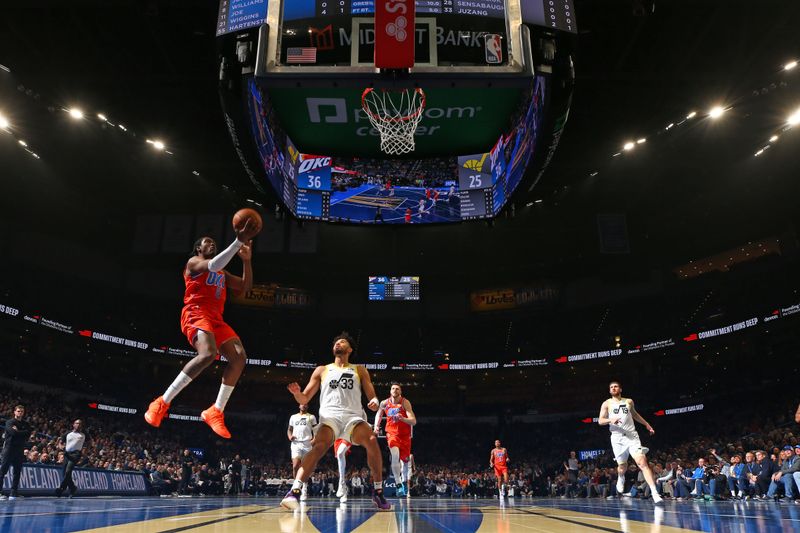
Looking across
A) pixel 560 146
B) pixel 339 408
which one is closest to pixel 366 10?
pixel 339 408

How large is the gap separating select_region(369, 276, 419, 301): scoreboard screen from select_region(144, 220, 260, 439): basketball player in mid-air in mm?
18834

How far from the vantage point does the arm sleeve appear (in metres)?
5.20

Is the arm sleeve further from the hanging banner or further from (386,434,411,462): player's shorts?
the hanging banner

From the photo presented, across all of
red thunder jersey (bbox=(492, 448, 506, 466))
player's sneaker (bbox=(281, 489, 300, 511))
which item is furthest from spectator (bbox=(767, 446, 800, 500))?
player's sneaker (bbox=(281, 489, 300, 511))

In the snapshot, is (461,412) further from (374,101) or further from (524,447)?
(374,101)

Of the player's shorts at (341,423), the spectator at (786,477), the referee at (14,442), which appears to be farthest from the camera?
the spectator at (786,477)

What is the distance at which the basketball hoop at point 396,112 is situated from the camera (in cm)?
1002

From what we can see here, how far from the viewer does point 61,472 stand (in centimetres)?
1436

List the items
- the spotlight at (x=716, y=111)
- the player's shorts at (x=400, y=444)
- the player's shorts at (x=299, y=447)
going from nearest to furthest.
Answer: the player's shorts at (x=400, y=444)
the player's shorts at (x=299, y=447)
the spotlight at (x=716, y=111)

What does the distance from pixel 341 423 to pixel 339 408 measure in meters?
0.16

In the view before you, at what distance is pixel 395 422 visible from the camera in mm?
11547

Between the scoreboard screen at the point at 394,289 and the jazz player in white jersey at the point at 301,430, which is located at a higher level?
the scoreboard screen at the point at 394,289

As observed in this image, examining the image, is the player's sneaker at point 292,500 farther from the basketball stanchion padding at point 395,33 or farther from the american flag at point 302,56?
the american flag at point 302,56

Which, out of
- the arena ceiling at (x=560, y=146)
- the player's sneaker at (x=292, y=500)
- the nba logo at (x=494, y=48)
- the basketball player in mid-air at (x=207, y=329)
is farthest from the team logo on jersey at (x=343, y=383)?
the arena ceiling at (x=560, y=146)
